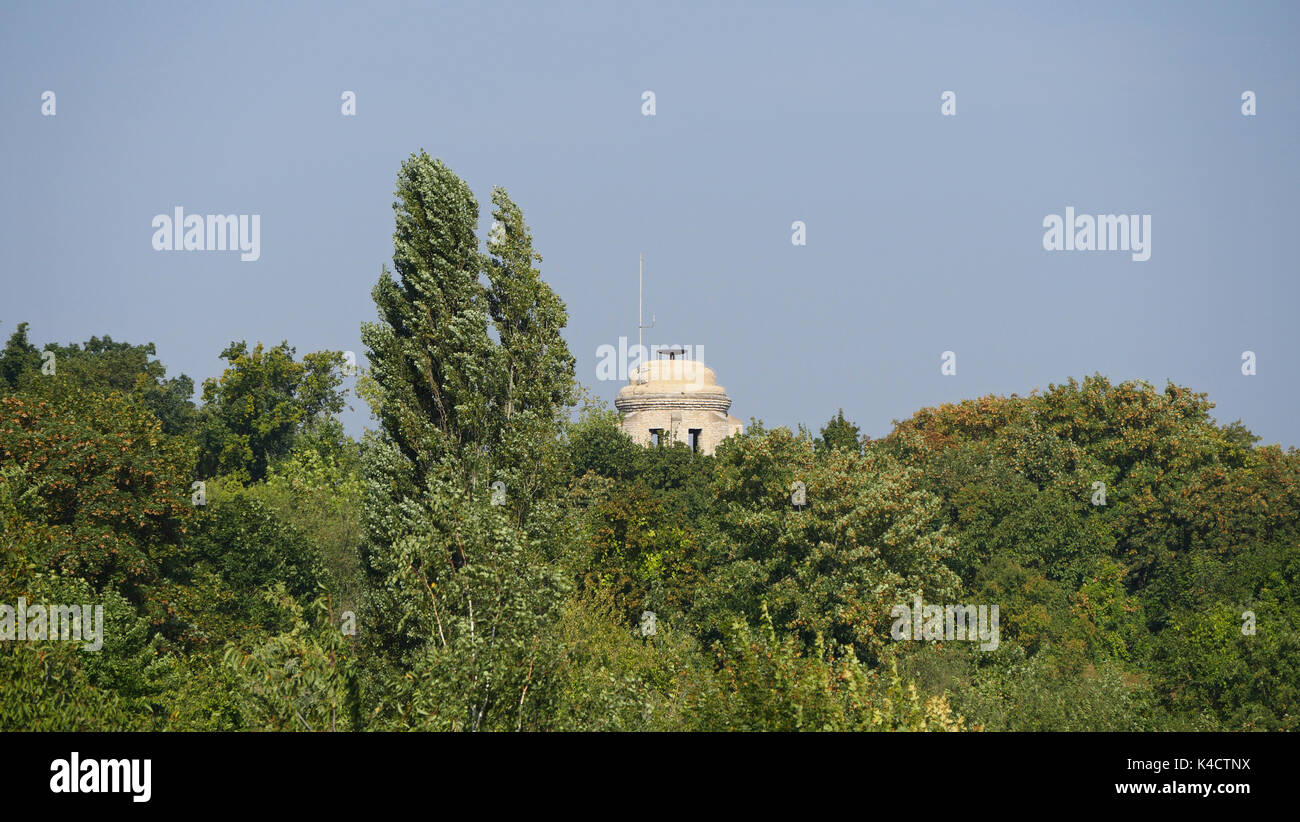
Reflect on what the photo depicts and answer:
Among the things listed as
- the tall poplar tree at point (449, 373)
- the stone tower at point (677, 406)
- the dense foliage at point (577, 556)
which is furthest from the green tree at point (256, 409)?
the tall poplar tree at point (449, 373)

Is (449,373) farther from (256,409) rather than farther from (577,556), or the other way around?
(256,409)

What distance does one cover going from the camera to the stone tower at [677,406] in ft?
319

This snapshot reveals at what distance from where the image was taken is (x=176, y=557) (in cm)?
4453

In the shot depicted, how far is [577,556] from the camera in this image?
107 feet

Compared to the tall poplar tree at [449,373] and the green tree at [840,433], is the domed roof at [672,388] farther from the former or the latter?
the tall poplar tree at [449,373]

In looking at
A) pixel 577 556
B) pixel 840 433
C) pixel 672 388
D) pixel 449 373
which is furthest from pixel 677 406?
pixel 449 373

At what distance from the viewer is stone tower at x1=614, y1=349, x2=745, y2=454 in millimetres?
97163

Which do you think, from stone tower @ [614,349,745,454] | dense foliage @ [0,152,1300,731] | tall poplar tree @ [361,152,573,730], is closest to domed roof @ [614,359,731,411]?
stone tower @ [614,349,745,454]

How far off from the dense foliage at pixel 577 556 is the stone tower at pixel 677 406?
56.2ft

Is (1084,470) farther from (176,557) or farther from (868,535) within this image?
(176,557)

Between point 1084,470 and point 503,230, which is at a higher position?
point 503,230

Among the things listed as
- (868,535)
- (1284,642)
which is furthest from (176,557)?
(1284,642)

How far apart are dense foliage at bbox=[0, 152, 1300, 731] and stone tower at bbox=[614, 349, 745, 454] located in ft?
56.2
